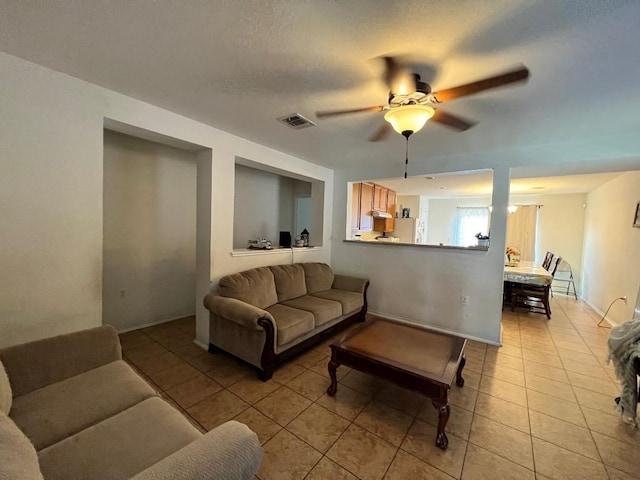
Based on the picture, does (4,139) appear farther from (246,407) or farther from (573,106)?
(573,106)

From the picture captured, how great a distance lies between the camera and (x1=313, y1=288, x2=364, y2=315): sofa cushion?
341 centimetres

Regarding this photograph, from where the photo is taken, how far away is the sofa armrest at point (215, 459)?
838mm

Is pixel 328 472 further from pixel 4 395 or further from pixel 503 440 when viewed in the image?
pixel 4 395

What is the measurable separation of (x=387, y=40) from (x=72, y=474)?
91.4 inches

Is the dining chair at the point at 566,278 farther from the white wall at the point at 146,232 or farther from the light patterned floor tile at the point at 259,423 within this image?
the white wall at the point at 146,232

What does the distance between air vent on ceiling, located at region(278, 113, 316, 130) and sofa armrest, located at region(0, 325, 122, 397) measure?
2162mm

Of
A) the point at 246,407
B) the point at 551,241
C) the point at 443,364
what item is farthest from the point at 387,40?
the point at 551,241

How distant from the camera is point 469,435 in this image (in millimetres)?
1818

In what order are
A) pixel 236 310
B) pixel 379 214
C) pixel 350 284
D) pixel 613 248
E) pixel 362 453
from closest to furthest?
pixel 362 453 < pixel 236 310 < pixel 350 284 < pixel 613 248 < pixel 379 214

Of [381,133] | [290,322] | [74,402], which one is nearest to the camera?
[74,402]

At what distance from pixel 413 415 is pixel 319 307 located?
4.48ft

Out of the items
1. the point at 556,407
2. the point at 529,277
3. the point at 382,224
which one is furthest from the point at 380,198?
the point at 556,407

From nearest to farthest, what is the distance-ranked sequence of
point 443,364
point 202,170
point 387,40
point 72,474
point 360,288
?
point 72,474
point 387,40
point 443,364
point 202,170
point 360,288

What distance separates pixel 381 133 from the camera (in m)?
2.72
